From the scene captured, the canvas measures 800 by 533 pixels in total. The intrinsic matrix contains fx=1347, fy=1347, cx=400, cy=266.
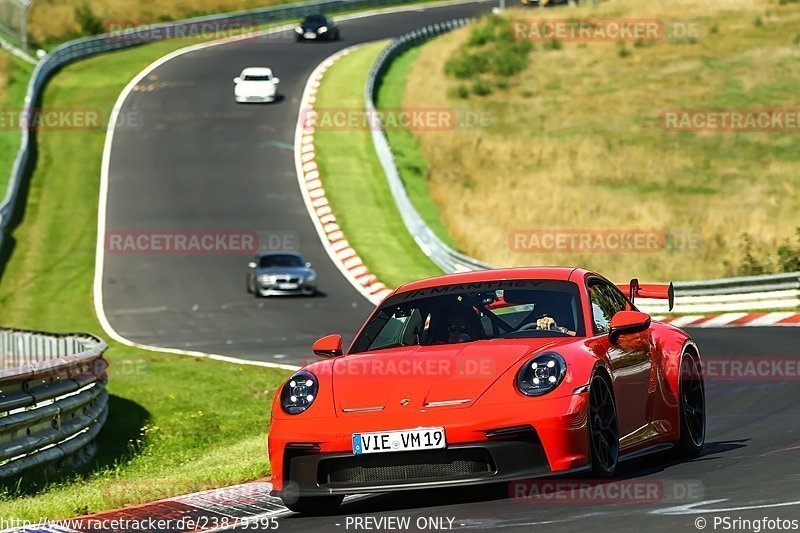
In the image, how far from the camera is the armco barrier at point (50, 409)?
10.5m

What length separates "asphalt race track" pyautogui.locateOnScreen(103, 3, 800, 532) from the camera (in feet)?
23.5

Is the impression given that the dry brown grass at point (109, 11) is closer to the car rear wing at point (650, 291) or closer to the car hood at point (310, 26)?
the car hood at point (310, 26)

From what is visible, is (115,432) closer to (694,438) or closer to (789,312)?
(694,438)

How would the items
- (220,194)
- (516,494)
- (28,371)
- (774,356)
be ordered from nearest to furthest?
1. (516,494)
2. (28,371)
3. (774,356)
4. (220,194)

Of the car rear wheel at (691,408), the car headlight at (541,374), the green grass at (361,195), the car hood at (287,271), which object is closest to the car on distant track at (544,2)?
the green grass at (361,195)

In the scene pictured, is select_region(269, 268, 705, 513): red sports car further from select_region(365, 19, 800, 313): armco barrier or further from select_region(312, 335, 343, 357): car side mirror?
select_region(365, 19, 800, 313): armco barrier

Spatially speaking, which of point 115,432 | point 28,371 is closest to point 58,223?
point 115,432

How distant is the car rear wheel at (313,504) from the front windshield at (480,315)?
1183mm

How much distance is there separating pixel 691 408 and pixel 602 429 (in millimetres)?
1966

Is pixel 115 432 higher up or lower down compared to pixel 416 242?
higher up

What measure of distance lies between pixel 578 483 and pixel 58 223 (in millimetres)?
31315

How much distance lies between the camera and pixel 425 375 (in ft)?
26.5

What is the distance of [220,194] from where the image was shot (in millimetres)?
39906

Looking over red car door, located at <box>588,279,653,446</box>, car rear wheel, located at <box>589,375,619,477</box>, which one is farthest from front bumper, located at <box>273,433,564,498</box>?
red car door, located at <box>588,279,653,446</box>
